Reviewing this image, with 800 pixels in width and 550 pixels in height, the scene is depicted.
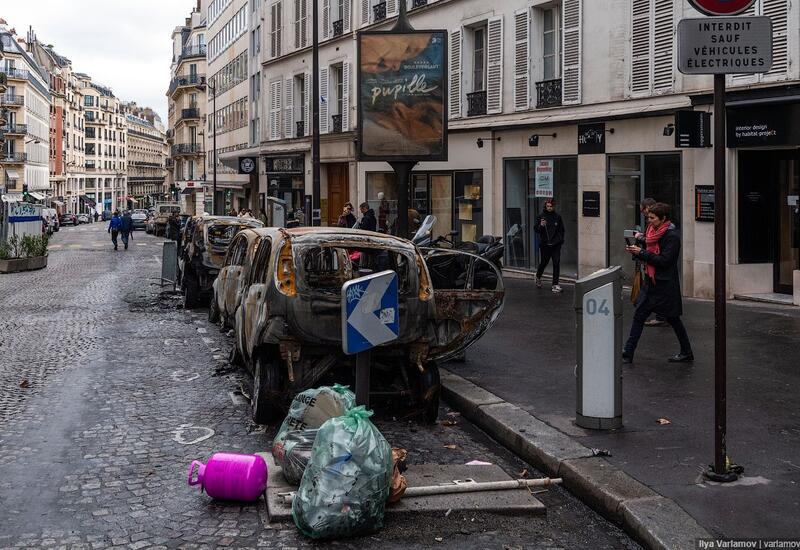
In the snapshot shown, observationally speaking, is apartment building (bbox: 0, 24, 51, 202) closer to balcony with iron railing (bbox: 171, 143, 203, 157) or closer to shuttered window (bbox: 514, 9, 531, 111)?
balcony with iron railing (bbox: 171, 143, 203, 157)

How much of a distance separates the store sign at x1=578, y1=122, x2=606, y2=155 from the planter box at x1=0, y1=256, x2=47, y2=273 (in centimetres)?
1670

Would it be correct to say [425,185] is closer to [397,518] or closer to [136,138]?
[397,518]

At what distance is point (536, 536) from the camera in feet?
18.9

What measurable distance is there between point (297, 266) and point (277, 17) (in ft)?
110

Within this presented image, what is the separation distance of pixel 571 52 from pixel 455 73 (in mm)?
5326

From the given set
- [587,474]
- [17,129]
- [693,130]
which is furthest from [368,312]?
[17,129]

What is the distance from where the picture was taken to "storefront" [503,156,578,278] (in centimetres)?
2111

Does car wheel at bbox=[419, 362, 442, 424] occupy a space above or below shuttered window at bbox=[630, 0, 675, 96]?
below

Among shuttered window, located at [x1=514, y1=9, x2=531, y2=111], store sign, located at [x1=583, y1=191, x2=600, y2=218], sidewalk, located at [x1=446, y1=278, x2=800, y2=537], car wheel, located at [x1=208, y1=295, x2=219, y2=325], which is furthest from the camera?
shuttered window, located at [x1=514, y1=9, x2=531, y2=111]

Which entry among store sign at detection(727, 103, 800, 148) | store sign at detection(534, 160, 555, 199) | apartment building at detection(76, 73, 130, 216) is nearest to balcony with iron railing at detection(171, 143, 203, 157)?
apartment building at detection(76, 73, 130, 216)

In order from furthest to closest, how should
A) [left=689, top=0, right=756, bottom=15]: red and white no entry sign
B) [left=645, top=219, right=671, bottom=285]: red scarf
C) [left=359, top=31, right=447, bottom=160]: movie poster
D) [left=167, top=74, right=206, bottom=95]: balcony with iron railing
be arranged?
[left=167, top=74, right=206, bottom=95]: balcony with iron railing
[left=359, top=31, right=447, bottom=160]: movie poster
[left=645, top=219, right=671, bottom=285]: red scarf
[left=689, top=0, right=756, bottom=15]: red and white no entry sign

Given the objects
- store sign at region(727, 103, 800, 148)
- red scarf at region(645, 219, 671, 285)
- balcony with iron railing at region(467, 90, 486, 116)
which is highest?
balcony with iron railing at region(467, 90, 486, 116)

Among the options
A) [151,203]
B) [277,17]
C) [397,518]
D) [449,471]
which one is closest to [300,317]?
[449,471]

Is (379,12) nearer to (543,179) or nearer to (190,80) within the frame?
(543,179)
